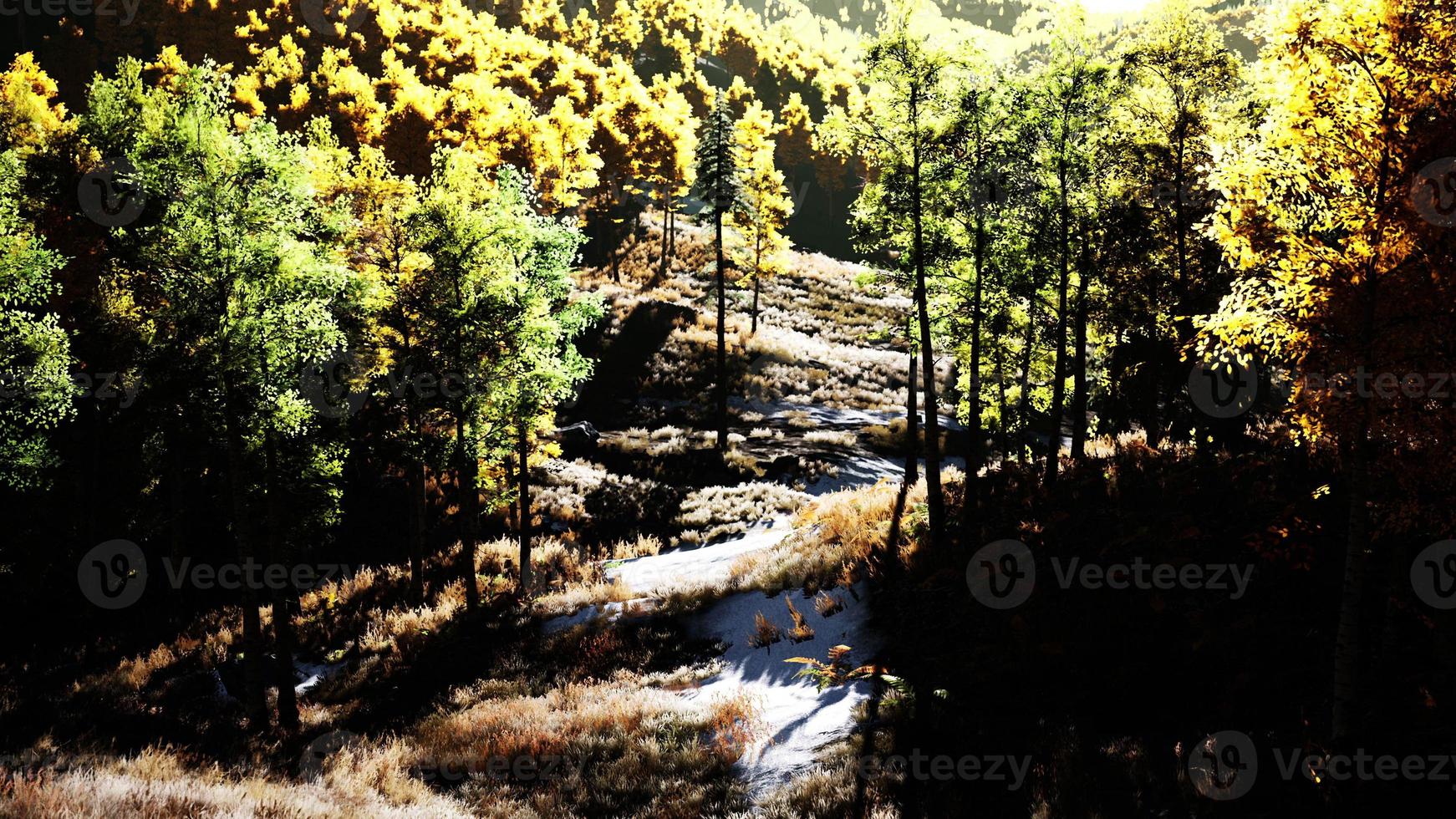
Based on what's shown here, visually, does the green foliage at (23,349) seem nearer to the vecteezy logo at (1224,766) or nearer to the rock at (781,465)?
the vecteezy logo at (1224,766)

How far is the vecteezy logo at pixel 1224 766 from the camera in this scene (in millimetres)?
7754

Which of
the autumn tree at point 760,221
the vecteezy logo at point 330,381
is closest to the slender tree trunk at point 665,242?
the autumn tree at point 760,221

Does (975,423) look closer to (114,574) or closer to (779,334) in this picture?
(114,574)

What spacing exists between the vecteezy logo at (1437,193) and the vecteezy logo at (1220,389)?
11991mm

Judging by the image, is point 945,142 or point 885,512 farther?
point 885,512

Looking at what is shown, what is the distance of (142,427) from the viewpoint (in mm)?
18641

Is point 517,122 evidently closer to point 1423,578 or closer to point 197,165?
point 197,165

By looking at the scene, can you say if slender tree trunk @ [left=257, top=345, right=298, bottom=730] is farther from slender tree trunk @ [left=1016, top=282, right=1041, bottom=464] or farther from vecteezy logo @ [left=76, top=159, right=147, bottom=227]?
slender tree trunk @ [left=1016, top=282, right=1041, bottom=464]

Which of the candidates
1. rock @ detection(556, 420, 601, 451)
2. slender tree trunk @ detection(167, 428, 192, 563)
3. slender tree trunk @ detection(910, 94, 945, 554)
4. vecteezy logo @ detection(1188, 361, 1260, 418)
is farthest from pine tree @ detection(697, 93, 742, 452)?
slender tree trunk @ detection(167, 428, 192, 563)

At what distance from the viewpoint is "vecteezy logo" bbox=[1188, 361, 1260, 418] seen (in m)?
19.0

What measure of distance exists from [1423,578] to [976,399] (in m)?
10.2

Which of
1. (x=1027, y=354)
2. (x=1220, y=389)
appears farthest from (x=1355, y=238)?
(x=1027, y=354)

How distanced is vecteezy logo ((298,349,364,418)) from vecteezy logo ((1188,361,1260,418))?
21.2m

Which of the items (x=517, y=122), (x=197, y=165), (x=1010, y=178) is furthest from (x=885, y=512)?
(x=517, y=122)
